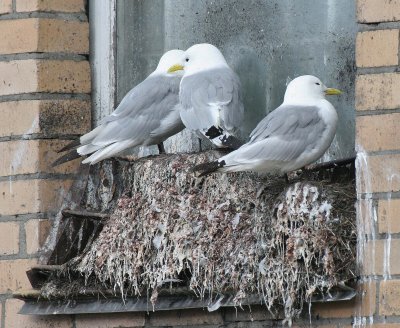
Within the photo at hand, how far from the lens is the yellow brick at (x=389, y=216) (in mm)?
5684

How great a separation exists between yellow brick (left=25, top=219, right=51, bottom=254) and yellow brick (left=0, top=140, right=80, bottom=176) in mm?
205

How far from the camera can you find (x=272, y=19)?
6.70 m

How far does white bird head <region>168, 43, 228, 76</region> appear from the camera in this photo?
6656 millimetres

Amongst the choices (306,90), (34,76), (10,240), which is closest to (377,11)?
(306,90)

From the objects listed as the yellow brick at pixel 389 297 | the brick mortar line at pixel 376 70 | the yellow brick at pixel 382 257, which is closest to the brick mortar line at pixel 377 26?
the brick mortar line at pixel 376 70

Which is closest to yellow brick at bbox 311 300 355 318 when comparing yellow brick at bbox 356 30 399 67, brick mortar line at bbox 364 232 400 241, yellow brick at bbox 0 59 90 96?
brick mortar line at bbox 364 232 400 241

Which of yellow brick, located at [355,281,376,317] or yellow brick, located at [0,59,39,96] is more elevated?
yellow brick, located at [0,59,39,96]

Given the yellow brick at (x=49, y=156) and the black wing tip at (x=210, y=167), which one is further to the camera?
the yellow brick at (x=49, y=156)

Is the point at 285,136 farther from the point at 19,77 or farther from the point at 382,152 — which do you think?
the point at 19,77

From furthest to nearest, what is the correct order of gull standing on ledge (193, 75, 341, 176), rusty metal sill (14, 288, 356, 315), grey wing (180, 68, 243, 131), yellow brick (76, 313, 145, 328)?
grey wing (180, 68, 243, 131) → yellow brick (76, 313, 145, 328) → gull standing on ledge (193, 75, 341, 176) → rusty metal sill (14, 288, 356, 315)

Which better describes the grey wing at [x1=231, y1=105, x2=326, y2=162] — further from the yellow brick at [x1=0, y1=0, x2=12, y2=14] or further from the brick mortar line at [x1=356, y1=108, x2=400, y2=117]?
the yellow brick at [x1=0, y1=0, x2=12, y2=14]

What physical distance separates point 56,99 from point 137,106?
1.09ft

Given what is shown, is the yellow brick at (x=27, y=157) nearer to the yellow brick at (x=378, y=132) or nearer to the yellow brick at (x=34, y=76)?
the yellow brick at (x=34, y=76)

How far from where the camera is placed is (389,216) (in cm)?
570
